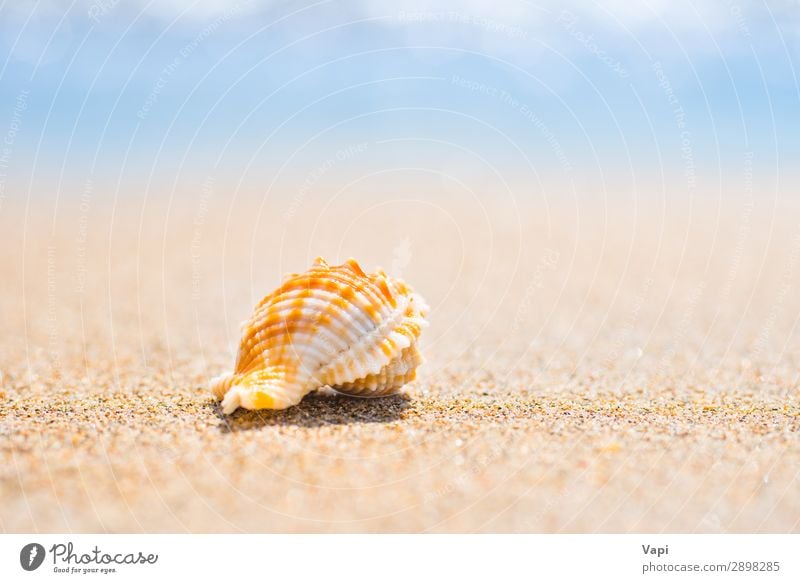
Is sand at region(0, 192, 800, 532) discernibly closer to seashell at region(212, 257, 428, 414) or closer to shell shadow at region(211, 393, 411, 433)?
shell shadow at region(211, 393, 411, 433)

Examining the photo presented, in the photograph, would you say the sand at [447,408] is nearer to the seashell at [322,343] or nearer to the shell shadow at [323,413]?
the shell shadow at [323,413]

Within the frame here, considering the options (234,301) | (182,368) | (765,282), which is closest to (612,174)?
(765,282)

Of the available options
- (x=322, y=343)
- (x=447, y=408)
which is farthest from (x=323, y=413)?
(x=447, y=408)

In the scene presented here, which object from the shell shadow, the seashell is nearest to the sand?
the shell shadow

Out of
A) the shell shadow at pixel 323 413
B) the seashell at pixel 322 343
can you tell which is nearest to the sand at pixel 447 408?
the shell shadow at pixel 323 413

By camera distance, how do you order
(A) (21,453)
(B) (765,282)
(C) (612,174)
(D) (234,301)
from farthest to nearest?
(C) (612,174) → (B) (765,282) → (D) (234,301) → (A) (21,453)
